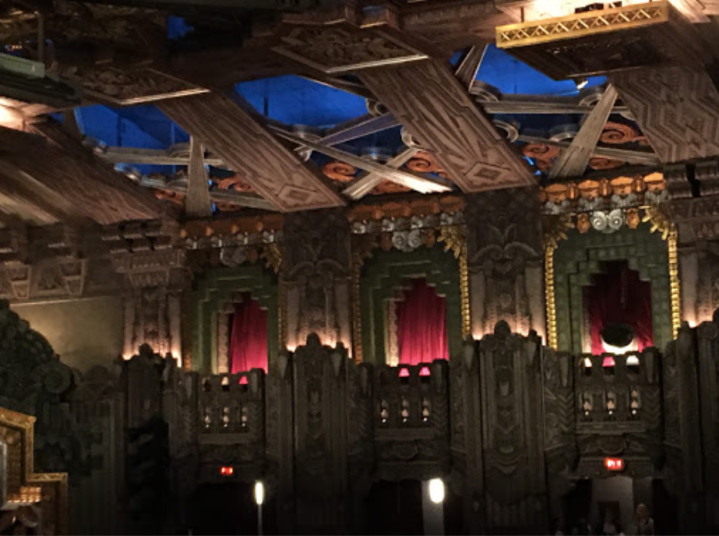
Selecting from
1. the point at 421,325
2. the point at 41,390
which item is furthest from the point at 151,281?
the point at 421,325

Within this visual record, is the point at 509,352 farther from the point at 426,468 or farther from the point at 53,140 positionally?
the point at 53,140

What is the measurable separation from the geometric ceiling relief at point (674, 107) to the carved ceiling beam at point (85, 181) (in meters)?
8.28

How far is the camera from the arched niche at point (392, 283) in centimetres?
2292

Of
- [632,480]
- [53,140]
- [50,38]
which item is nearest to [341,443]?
[632,480]

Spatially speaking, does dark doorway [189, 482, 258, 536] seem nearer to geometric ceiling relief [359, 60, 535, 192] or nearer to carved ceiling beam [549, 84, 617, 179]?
geometric ceiling relief [359, 60, 535, 192]

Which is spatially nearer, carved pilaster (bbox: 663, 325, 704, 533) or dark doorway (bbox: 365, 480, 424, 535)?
carved pilaster (bbox: 663, 325, 704, 533)

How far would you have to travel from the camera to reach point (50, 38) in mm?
18594

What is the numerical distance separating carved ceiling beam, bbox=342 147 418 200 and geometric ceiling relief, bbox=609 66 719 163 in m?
3.59

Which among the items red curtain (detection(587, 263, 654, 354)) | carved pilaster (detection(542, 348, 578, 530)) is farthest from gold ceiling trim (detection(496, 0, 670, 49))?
red curtain (detection(587, 263, 654, 354))

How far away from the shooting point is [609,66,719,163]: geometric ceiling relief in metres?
18.6

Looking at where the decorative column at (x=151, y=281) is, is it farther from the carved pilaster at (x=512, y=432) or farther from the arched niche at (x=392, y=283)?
the carved pilaster at (x=512, y=432)

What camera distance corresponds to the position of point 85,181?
23.5 metres

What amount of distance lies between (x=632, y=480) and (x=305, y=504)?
4.97 metres

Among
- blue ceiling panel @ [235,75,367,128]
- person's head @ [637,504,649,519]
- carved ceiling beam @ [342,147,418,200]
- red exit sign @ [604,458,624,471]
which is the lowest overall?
person's head @ [637,504,649,519]
